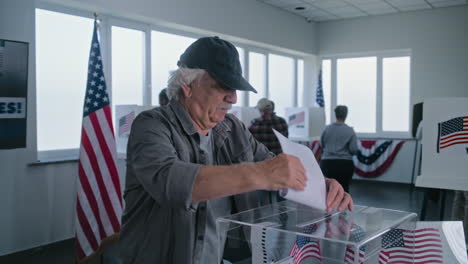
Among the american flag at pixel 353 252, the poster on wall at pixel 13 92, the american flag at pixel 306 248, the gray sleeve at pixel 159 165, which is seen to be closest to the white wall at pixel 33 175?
the poster on wall at pixel 13 92

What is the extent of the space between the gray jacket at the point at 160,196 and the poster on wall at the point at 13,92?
315 centimetres

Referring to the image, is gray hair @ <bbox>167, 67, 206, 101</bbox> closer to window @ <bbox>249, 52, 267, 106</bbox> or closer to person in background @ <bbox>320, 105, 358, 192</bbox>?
person in background @ <bbox>320, 105, 358, 192</bbox>

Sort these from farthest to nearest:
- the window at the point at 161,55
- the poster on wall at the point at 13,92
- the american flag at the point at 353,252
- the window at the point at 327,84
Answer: the window at the point at 327,84, the window at the point at 161,55, the poster on wall at the point at 13,92, the american flag at the point at 353,252

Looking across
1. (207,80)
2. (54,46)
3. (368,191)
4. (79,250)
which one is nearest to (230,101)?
(207,80)

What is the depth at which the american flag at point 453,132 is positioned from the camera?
255cm

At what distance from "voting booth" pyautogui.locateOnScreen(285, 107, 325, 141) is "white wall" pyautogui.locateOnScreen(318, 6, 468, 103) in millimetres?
1903

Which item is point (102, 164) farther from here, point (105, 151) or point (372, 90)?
point (372, 90)

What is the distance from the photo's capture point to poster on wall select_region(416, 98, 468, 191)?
2.53 metres

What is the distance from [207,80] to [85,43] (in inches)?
163

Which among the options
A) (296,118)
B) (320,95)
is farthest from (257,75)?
(320,95)

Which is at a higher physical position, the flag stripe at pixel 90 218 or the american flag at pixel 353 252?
the american flag at pixel 353 252

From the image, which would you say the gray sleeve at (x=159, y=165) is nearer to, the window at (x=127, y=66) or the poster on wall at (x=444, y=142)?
the poster on wall at (x=444, y=142)

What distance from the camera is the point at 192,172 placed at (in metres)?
0.86

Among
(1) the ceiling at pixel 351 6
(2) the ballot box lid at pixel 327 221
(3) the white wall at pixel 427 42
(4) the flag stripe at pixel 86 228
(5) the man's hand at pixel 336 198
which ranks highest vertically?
(1) the ceiling at pixel 351 6
